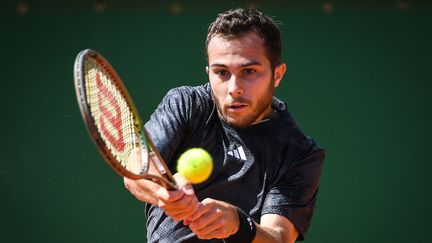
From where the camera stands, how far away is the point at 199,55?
5.00m

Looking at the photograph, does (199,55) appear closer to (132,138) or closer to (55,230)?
(55,230)

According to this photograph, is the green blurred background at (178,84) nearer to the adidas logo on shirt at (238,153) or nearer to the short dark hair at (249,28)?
the short dark hair at (249,28)

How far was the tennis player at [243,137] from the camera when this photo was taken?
2893 millimetres

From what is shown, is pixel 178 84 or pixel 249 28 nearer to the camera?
pixel 249 28

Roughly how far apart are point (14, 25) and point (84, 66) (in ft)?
10.2

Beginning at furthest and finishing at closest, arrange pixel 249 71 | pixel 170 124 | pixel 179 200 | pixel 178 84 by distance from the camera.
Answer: pixel 178 84 < pixel 249 71 < pixel 170 124 < pixel 179 200

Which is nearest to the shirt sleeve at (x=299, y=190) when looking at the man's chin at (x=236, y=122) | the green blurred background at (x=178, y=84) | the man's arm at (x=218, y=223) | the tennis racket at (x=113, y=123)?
the man's arm at (x=218, y=223)

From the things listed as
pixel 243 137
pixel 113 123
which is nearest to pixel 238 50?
pixel 243 137

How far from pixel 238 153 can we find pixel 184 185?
2.37 ft

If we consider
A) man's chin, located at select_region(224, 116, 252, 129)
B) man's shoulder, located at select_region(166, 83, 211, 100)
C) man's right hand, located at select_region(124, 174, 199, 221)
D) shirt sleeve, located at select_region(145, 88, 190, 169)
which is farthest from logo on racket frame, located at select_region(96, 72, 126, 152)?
man's chin, located at select_region(224, 116, 252, 129)

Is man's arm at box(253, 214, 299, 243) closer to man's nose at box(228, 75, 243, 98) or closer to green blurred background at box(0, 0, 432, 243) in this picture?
man's nose at box(228, 75, 243, 98)

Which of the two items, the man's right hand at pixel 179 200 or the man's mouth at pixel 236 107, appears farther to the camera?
the man's mouth at pixel 236 107

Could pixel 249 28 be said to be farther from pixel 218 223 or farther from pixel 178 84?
pixel 178 84

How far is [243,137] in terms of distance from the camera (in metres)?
3.01
